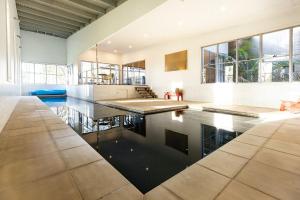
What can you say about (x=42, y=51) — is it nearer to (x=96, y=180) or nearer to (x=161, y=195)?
(x=96, y=180)

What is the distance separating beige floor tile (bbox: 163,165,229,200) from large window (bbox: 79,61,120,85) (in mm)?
9321

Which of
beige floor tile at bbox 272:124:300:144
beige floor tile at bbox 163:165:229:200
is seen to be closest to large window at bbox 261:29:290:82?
beige floor tile at bbox 272:124:300:144

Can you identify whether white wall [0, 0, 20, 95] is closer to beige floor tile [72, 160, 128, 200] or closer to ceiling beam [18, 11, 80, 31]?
beige floor tile [72, 160, 128, 200]

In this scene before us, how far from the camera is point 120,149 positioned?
2.28 metres

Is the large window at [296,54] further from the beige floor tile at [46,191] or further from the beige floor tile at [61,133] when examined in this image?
the beige floor tile at [46,191]

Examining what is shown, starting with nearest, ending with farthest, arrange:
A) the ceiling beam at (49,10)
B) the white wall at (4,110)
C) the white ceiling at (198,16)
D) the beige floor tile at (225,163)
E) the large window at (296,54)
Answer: the beige floor tile at (225,163), the white wall at (4,110), the white ceiling at (198,16), the large window at (296,54), the ceiling beam at (49,10)

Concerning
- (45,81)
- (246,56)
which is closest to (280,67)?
(246,56)

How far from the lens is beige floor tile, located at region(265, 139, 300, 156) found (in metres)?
1.79

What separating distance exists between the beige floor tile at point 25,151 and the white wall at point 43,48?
12947 millimetres

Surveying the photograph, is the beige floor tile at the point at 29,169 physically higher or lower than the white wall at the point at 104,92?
lower

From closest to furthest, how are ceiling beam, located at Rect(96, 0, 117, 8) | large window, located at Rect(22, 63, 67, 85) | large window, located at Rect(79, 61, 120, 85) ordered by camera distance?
ceiling beam, located at Rect(96, 0, 117, 8) → large window, located at Rect(79, 61, 120, 85) → large window, located at Rect(22, 63, 67, 85)

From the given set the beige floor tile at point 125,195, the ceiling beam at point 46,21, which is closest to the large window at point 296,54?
the beige floor tile at point 125,195

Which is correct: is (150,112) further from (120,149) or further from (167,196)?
(167,196)

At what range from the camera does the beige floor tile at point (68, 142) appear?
1.73 m
